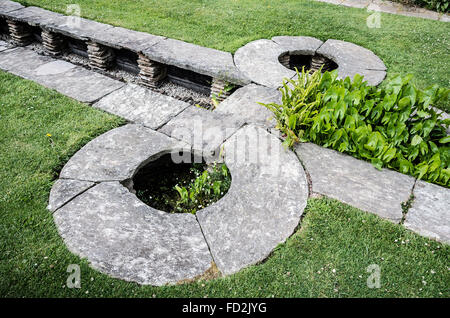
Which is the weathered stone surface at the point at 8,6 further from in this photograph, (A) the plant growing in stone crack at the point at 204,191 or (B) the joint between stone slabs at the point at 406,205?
(B) the joint between stone slabs at the point at 406,205

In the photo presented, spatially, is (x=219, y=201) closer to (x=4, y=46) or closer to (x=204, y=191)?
(x=204, y=191)

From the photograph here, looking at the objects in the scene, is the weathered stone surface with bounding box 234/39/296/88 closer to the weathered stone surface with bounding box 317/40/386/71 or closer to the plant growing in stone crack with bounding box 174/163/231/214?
the weathered stone surface with bounding box 317/40/386/71

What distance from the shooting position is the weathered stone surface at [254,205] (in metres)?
2.30

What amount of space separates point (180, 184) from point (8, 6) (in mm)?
5077

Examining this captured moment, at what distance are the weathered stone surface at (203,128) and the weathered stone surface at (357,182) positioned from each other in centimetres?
72

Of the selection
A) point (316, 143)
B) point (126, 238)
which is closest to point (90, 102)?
point (126, 238)

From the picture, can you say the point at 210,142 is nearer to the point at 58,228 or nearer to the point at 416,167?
the point at 58,228

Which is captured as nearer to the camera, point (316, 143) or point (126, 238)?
point (126, 238)

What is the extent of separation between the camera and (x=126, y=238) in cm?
236

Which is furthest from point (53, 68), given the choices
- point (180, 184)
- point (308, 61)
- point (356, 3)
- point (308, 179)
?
point (356, 3)

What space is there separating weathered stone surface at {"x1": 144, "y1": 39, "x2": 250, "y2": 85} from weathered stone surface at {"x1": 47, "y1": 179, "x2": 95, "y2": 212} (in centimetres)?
201

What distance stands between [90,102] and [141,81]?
0.97m

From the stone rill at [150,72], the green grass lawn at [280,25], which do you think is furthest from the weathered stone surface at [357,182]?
the stone rill at [150,72]

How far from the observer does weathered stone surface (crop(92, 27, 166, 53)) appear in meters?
4.44
